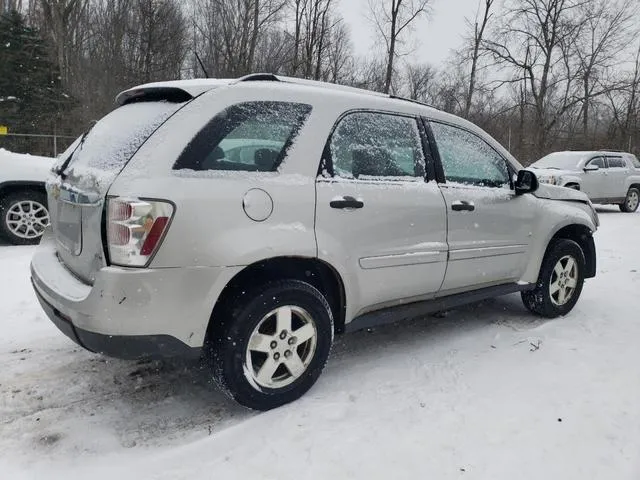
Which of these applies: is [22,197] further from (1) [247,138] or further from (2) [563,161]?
(2) [563,161]

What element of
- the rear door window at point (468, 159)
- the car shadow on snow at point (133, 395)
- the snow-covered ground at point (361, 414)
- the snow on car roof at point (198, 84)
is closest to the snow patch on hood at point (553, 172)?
the snow-covered ground at point (361, 414)

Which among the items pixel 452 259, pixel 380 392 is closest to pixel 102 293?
pixel 380 392

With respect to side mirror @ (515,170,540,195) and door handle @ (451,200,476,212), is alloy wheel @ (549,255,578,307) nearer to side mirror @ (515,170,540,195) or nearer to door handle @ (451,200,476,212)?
side mirror @ (515,170,540,195)

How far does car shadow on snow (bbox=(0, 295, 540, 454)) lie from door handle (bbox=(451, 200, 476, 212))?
106cm

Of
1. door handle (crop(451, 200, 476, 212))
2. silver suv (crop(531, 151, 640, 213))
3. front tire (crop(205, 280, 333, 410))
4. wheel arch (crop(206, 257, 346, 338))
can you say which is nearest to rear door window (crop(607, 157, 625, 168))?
silver suv (crop(531, 151, 640, 213))

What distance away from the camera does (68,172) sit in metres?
2.89

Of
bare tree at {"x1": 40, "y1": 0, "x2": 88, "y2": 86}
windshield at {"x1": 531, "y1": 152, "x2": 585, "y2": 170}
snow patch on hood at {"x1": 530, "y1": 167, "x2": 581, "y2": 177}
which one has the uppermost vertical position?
bare tree at {"x1": 40, "y1": 0, "x2": 88, "y2": 86}

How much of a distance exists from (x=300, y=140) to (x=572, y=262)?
308cm

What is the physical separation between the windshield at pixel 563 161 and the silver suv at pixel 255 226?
11.3 meters

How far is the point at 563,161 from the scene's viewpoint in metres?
13.9

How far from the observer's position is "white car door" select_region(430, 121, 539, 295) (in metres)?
3.59

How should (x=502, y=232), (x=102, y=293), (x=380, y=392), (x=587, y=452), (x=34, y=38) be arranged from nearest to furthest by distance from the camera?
(x=102, y=293)
(x=587, y=452)
(x=380, y=392)
(x=502, y=232)
(x=34, y=38)

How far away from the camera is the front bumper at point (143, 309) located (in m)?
2.33

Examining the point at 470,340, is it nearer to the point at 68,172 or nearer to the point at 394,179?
the point at 394,179
